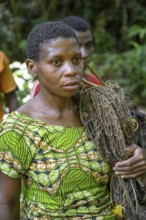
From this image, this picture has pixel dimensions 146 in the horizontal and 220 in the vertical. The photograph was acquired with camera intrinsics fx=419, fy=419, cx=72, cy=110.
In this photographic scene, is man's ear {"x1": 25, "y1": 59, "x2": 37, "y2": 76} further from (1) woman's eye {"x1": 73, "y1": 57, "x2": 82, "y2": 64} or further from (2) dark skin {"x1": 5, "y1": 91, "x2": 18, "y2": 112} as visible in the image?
(2) dark skin {"x1": 5, "y1": 91, "x2": 18, "y2": 112}

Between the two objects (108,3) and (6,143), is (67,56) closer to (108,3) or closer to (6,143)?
(6,143)

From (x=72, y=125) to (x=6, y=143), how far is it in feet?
0.99

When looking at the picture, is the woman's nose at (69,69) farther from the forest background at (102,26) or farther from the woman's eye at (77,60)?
the forest background at (102,26)

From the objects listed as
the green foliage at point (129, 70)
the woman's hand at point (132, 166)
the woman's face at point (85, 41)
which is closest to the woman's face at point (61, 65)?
Answer: the woman's hand at point (132, 166)

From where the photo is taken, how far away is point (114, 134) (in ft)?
6.05

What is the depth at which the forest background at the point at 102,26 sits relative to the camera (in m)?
7.37

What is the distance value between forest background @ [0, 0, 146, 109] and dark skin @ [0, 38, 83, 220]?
5295 millimetres

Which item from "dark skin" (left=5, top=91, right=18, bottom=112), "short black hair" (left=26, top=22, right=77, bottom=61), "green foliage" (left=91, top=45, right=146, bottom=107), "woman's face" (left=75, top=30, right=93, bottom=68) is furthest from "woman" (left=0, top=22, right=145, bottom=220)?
"green foliage" (left=91, top=45, right=146, bottom=107)

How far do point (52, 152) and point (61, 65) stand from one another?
14.1 inches

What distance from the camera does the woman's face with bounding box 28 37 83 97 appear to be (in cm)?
170

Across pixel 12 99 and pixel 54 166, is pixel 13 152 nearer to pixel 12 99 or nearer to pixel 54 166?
pixel 54 166

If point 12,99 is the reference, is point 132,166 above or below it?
below

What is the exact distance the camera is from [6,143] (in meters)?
1.72

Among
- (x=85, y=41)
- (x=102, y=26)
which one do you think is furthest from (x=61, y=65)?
(x=102, y=26)
